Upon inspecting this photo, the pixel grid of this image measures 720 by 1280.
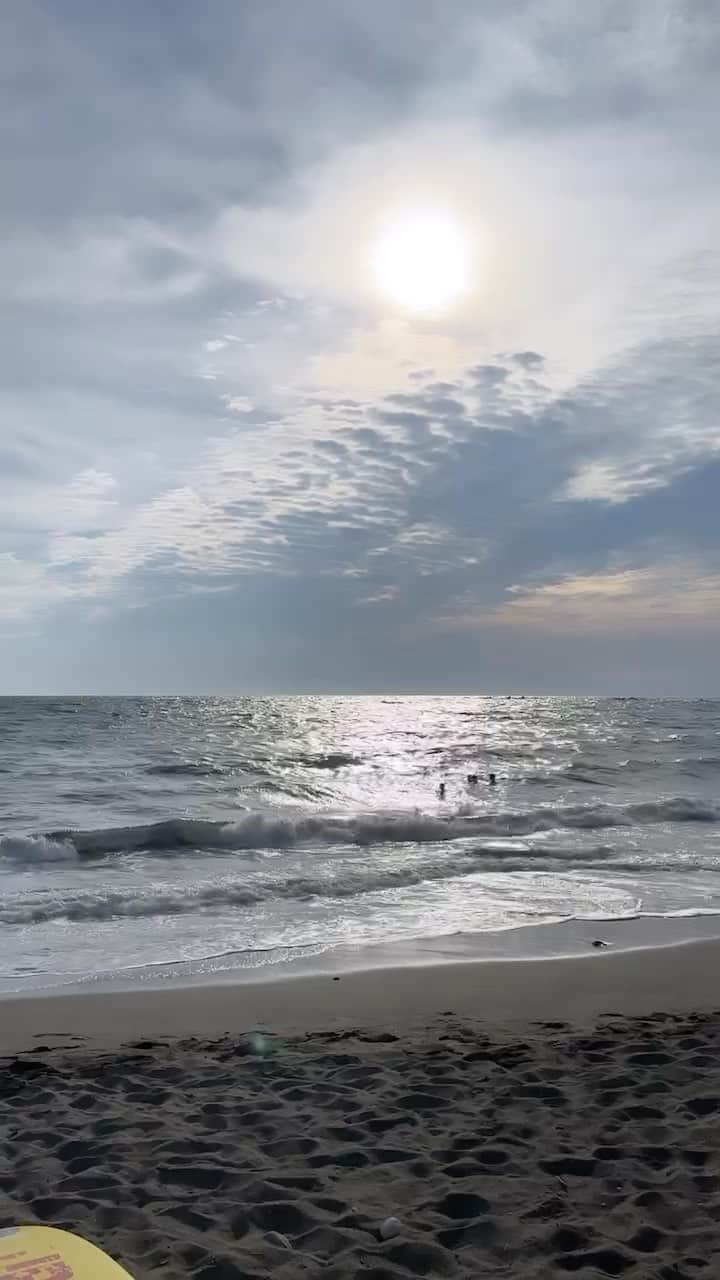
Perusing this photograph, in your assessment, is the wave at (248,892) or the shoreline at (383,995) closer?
the shoreline at (383,995)

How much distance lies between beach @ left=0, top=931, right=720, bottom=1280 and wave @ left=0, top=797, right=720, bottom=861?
8864 millimetres

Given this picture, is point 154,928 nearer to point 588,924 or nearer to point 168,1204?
point 588,924

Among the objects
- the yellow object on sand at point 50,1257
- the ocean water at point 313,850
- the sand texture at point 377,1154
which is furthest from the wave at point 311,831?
the yellow object on sand at point 50,1257

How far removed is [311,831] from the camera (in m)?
18.2

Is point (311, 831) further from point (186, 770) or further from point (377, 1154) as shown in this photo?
point (377, 1154)

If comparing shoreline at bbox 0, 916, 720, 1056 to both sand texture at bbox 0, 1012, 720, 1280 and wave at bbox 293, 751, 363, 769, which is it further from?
wave at bbox 293, 751, 363, 769

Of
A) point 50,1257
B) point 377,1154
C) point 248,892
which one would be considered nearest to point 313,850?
point 248,892

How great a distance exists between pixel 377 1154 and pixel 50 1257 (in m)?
1.65

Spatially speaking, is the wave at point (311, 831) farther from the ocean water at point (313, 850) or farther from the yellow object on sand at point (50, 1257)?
the yellow object on sand at point (50, 1257)

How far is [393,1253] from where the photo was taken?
3.63m

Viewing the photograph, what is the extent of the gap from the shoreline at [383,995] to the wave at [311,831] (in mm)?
8405

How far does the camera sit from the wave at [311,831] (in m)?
16.0

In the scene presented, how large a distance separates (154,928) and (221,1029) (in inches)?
145

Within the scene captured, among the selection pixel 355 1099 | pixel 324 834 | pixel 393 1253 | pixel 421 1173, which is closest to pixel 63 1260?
pixel 393 1253
